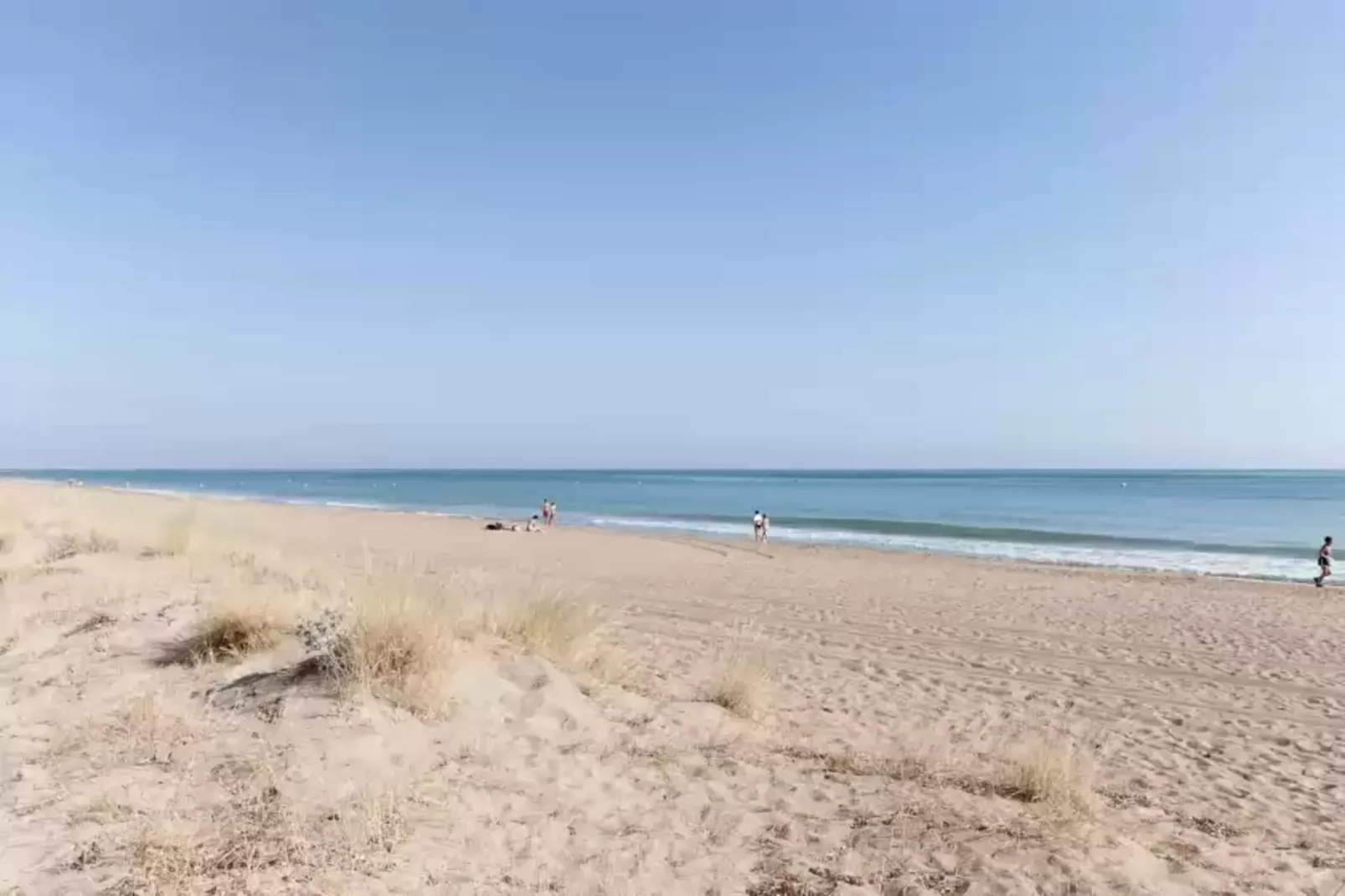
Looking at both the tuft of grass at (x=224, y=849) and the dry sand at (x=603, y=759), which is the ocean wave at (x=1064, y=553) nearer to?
the dry sand at (x=603, y=759)

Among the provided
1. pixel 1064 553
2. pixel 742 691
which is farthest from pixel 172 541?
pixel 1064 553

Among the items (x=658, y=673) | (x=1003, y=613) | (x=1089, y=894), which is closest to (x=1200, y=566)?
(x=1003, y=613)

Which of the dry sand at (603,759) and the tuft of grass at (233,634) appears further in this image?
the tuft of grass at (233,634)

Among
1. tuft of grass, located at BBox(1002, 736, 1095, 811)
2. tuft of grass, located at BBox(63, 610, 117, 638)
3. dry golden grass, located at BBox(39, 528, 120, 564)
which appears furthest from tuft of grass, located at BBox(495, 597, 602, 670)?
dry golden grass, located at BBox(39, 528, 120, 564)

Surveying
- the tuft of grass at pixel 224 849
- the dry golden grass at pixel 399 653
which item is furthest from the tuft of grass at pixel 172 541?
the tuft of grass at pixel 224 849

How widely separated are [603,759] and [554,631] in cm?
221

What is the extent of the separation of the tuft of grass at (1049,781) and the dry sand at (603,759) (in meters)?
0.02

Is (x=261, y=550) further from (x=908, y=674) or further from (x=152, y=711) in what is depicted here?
(x=908, y=674)

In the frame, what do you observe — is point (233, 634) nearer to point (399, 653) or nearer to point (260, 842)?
point (399, 653)

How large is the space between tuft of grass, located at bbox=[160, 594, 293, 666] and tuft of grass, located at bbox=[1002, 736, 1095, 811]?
5561 millimetres

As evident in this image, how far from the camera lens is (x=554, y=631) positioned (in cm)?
732

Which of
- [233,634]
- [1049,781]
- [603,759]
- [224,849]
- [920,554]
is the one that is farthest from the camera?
[920,554]

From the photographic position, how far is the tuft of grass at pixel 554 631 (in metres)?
7.07

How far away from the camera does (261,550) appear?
11.4 meters
